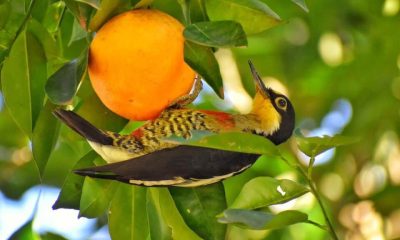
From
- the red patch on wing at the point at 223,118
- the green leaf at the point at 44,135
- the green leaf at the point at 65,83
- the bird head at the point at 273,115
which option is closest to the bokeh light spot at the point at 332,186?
the bird head at the point at 273,115

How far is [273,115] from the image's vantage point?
298cm

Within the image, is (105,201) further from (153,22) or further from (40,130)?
(153,22)

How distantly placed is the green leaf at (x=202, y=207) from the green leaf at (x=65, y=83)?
47cm

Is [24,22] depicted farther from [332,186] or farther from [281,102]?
[332,186]

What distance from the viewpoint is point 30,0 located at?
2.61m

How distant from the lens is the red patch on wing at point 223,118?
276cm

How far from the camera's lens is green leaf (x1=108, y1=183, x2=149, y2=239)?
2.77 meters

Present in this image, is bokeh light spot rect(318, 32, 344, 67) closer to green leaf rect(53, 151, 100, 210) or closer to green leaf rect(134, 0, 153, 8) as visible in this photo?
green leaf rect(53, 151, 100, 210)

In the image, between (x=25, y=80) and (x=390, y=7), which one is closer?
(x=25, y=80)

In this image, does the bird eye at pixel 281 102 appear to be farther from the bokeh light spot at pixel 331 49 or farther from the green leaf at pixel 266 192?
the bokeh light spot at pixel 331 49

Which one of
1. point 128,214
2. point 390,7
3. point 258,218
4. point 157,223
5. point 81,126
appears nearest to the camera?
point 258,218

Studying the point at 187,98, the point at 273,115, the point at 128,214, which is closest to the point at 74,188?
the point at 128,214

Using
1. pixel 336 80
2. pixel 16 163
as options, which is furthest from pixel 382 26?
pixel 16 163

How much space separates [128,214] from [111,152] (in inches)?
12.1
